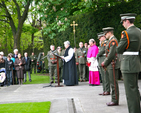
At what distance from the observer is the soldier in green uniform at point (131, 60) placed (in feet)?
16.3

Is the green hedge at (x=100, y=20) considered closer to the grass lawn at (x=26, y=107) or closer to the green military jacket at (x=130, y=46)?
the grass lawn at (x=26, y=107)

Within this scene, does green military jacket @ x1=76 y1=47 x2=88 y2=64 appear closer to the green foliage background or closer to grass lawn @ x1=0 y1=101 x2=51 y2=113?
the green foliage background

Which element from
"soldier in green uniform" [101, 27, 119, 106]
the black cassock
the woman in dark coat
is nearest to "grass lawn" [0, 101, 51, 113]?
"soldier in green uniform" [101, 27, 119, 106]

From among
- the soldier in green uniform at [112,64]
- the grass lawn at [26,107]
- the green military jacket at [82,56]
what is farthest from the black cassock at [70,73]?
the soldier in green uniform at [112,64]

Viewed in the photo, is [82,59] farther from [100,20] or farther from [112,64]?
[112,64]

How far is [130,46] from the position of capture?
5.01 metres

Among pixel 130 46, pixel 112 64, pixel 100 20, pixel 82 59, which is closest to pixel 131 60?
pixel 130 46

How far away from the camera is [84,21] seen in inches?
643

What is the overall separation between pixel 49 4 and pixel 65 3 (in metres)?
1.22

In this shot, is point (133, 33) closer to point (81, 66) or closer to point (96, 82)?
point (96, 82)

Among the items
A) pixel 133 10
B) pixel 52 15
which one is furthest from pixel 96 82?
pixel 52 15

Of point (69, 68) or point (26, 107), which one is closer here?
point (26, 107)

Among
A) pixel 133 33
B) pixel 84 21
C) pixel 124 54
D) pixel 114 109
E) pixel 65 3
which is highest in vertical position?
pixel 65 3

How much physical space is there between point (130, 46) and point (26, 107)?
3.45 metres
